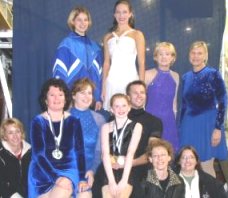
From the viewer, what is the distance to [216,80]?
3469 millimetres

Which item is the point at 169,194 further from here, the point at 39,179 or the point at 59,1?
the point at 59,1

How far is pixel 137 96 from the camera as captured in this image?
3.20 m

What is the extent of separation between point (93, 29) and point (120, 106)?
153 cm

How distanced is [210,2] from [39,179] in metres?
2.44

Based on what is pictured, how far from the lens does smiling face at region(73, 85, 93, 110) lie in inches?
124

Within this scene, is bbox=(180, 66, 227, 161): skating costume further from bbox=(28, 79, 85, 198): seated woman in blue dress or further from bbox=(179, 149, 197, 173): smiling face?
bbox=(28, 79, 85, 198): seated woman in blue dress

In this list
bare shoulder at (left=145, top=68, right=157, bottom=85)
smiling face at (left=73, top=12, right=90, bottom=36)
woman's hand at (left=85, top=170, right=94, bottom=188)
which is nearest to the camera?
woman's hand at (left=85, top=170, right=94, bottom=188)

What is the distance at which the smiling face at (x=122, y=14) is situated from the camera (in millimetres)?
3467

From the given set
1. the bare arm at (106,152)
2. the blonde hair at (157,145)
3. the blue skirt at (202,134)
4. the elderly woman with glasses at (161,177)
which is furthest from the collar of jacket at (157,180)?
the blue skirt at (202,134)

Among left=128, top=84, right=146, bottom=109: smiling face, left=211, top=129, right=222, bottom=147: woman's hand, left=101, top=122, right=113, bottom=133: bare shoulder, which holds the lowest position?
left=211, top=129, right=222, bottom=147: woman's hand

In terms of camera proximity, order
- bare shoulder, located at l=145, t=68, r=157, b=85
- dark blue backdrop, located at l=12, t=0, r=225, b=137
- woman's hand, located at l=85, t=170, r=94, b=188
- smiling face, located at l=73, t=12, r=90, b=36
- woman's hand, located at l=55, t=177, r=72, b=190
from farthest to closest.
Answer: dark blue backdrop, located at l=12, t=0, r=225, b=137 → bare shoulder, located at l=145, t=68, r=157, b=85 → smiling face, located at l=73, t=12, r=90, b=36 → woman's hand, located at l=85, t=170, r=94, b=188 → woman's hand, located at l=55, t=177, r=72, b=190

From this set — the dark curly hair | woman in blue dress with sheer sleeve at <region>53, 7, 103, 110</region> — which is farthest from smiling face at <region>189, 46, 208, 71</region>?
the dark curly hair

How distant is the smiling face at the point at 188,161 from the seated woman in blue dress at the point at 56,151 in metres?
0.69

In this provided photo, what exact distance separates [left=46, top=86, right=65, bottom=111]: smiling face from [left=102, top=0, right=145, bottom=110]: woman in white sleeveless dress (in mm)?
595
